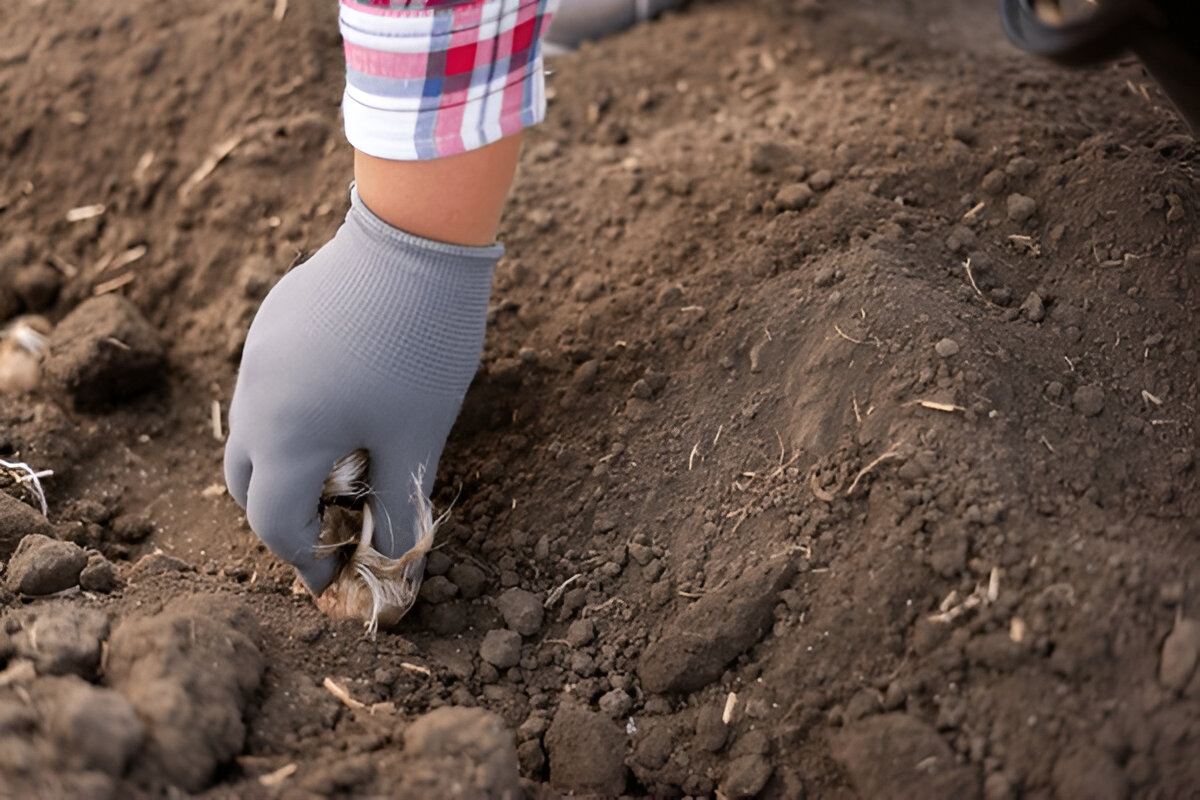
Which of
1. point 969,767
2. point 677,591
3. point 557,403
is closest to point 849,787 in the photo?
point 969,767

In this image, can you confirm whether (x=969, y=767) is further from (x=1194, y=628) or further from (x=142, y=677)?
(x=142, y=677)

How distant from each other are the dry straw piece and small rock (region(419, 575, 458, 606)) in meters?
0.02

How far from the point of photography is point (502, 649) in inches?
65.8

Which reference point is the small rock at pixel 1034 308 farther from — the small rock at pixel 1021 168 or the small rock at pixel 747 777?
the small rock at pixel 747 777

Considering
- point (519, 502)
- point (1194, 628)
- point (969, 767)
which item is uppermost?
point (1194, 628)

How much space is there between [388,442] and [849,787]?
913mm

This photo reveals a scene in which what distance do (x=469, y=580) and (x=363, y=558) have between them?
19 centimetres

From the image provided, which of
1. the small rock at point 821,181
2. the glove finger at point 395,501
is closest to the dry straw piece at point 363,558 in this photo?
the glove finger at point 395,501

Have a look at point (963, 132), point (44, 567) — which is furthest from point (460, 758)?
point (963, 132)

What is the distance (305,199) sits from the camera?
2.47m

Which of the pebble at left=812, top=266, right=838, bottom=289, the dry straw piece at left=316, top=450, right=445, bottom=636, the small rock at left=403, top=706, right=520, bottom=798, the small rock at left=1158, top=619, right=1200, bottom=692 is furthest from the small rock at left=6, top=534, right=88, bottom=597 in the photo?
the small rock at left=1158, top=619, right=1200, bottom=692

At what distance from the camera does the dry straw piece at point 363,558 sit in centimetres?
171

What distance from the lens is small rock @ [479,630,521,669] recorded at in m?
1.67

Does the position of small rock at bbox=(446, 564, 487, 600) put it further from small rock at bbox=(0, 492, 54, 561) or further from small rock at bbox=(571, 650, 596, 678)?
small rock at bbox=(0, 492, 54, 561)
